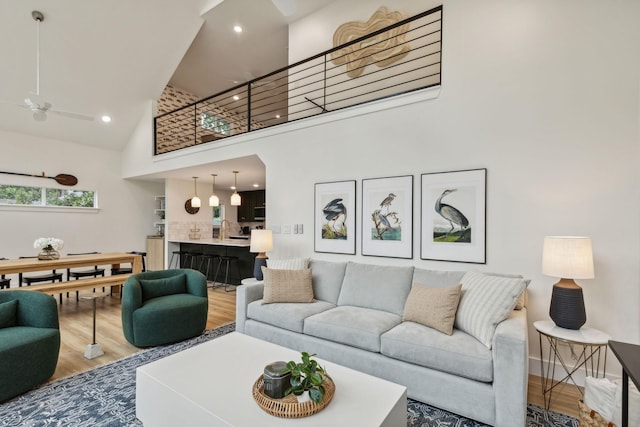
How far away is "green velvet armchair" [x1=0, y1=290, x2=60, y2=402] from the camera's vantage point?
7.25 ft

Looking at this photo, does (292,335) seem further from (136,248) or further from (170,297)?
(136,248)

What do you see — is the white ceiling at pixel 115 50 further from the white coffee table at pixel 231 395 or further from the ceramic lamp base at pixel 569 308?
the ceramic lamp base at pixel 569 308

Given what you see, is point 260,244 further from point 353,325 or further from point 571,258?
point 571,258

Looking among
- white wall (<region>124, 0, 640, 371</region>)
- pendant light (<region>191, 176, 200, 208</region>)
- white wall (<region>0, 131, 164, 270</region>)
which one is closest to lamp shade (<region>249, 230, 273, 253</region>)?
white wall (<region>124, 0, 640, 371</region>)

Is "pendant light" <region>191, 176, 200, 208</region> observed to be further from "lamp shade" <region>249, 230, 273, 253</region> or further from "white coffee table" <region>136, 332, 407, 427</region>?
"white coffee table" <region>136, 332, 407, 427</region>

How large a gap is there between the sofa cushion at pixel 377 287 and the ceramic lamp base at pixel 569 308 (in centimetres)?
115

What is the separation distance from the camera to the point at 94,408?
216 centimetres

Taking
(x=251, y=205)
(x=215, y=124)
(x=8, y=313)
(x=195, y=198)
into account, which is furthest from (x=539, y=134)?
(x=251, y=205)

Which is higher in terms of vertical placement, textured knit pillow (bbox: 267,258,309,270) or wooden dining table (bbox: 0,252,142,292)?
textured knit pillow (bbox: 267,258,309,270)

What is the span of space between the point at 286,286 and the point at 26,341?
6.98ft

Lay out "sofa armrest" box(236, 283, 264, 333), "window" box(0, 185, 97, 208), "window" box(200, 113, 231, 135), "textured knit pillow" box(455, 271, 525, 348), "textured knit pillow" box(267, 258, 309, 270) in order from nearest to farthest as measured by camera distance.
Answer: "textured knit pillow" box(455, 271, 525, 348) < "sofa armrest" box(236, 283, 264, 333) < "textured knit pillow" box(267, 258, 309, 270) < "window" box(0, 185, 97, 208) < "window" box(200, 113, 231, 135)

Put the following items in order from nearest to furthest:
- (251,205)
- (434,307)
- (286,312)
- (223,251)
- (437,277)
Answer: (434,307) → (437,277) → (286,312) → (223,251) → (251,205)

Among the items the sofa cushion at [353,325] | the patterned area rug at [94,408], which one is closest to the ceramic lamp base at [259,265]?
the sofa cushion at [353,325]

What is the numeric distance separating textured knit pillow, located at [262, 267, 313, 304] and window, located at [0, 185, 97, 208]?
231 inches
